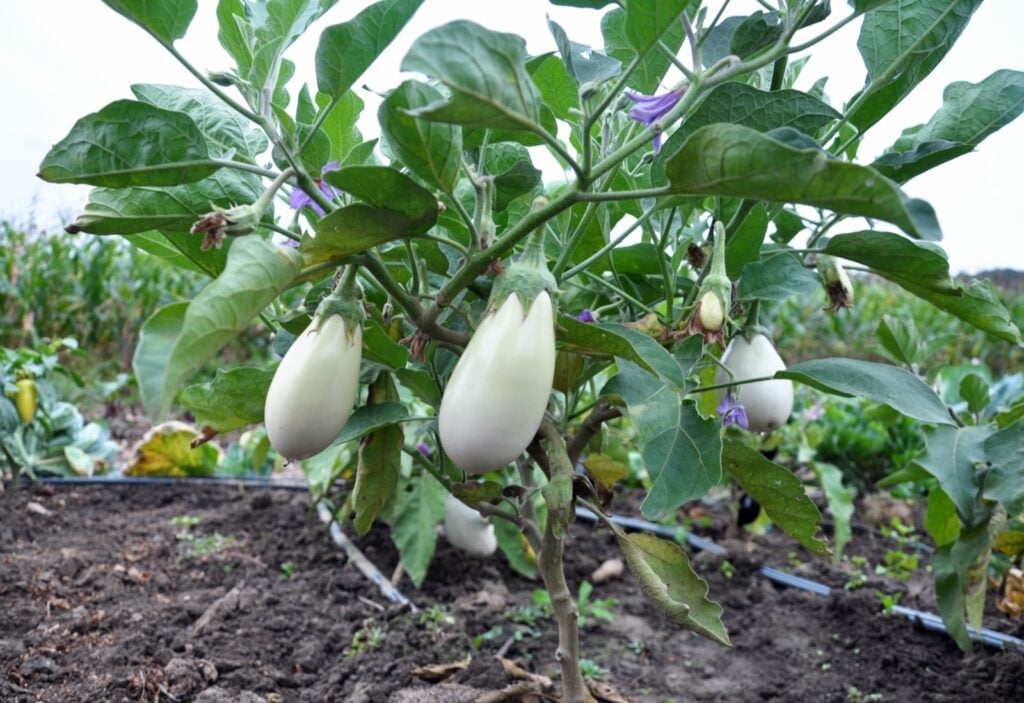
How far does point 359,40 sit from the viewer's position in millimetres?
525

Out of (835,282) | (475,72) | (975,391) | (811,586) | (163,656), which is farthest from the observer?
(811,586)

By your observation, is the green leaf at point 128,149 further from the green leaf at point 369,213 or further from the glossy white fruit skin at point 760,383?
the glossy white fruit skin at point 760,383

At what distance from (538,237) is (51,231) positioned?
4.51 meters

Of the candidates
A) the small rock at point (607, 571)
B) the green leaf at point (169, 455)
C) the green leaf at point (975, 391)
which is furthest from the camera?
the green leaf at point (169, 455)

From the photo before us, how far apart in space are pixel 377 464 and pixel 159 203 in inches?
10.5

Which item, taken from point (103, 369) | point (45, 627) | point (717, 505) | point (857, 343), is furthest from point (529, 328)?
point (857, 343)

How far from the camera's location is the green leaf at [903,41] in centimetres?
61

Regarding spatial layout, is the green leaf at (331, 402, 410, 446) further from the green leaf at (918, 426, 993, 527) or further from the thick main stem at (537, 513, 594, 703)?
the green leaf at (918, 426, 993, 527)

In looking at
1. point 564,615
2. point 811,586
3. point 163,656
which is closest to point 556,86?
point 564,615

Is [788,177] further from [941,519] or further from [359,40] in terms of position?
[941,519]

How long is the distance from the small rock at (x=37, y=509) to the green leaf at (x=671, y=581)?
133cm

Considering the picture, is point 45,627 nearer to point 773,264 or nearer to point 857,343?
point 773,264

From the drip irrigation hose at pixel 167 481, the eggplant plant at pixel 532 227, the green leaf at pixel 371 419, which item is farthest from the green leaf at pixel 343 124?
the drip irrigation hose at pixel 167 481

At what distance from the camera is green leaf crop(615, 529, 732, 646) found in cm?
60
